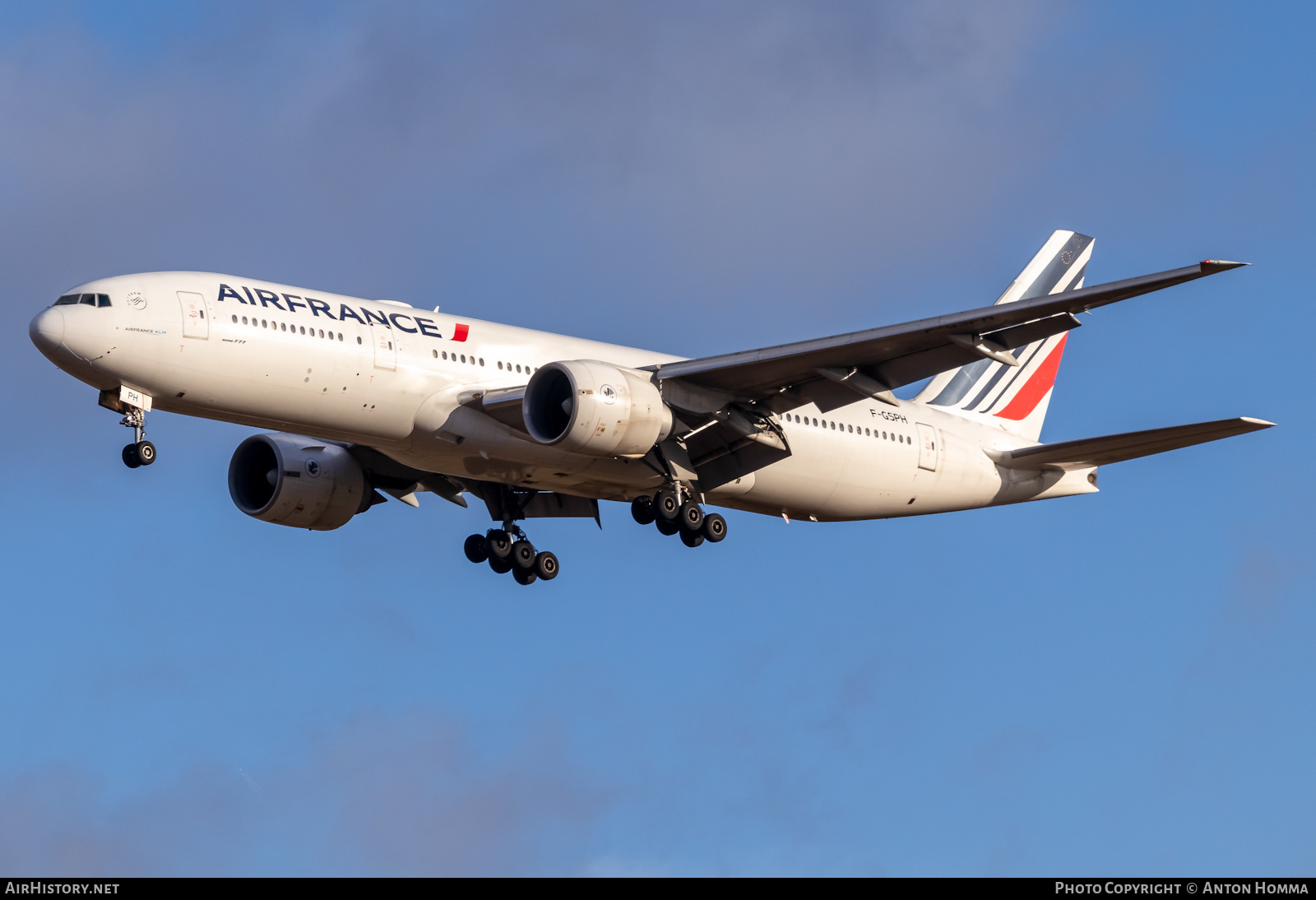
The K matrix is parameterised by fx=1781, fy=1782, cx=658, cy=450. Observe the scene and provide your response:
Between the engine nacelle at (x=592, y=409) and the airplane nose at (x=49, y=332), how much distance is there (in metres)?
8.77

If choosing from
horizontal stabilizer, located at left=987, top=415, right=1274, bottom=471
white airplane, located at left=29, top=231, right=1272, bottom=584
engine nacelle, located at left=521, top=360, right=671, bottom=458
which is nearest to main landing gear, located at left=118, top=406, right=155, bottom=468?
white airplane, located at left=29, top=231, right=1272, bottom=584

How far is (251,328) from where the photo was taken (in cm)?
3369

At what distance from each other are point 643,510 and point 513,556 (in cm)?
484

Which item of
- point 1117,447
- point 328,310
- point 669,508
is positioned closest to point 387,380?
point 328,310

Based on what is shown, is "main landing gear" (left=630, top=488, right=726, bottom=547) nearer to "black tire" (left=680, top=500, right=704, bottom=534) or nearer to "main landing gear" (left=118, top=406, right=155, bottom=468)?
"black tire" (left=680, top=500, right=704, bottom=534)

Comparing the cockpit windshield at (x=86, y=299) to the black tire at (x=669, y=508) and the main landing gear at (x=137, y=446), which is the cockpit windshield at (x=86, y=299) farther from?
the black tire at (x=669, y=508)

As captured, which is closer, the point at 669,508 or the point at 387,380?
the point at 387,380

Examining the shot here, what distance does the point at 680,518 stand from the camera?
3791cm

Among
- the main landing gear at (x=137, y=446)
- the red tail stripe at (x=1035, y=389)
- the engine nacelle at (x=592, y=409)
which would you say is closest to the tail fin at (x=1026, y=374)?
the red tail stripe at (x=1035, y=389)

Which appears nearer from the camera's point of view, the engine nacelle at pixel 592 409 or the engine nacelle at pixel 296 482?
the engine nacelle at pixel 592 409

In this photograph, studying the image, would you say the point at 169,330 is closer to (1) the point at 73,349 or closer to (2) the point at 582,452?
(1) the point at 73,349

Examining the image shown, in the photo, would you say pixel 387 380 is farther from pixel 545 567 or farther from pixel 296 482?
pixel 545 567

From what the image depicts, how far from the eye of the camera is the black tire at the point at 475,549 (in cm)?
4209
